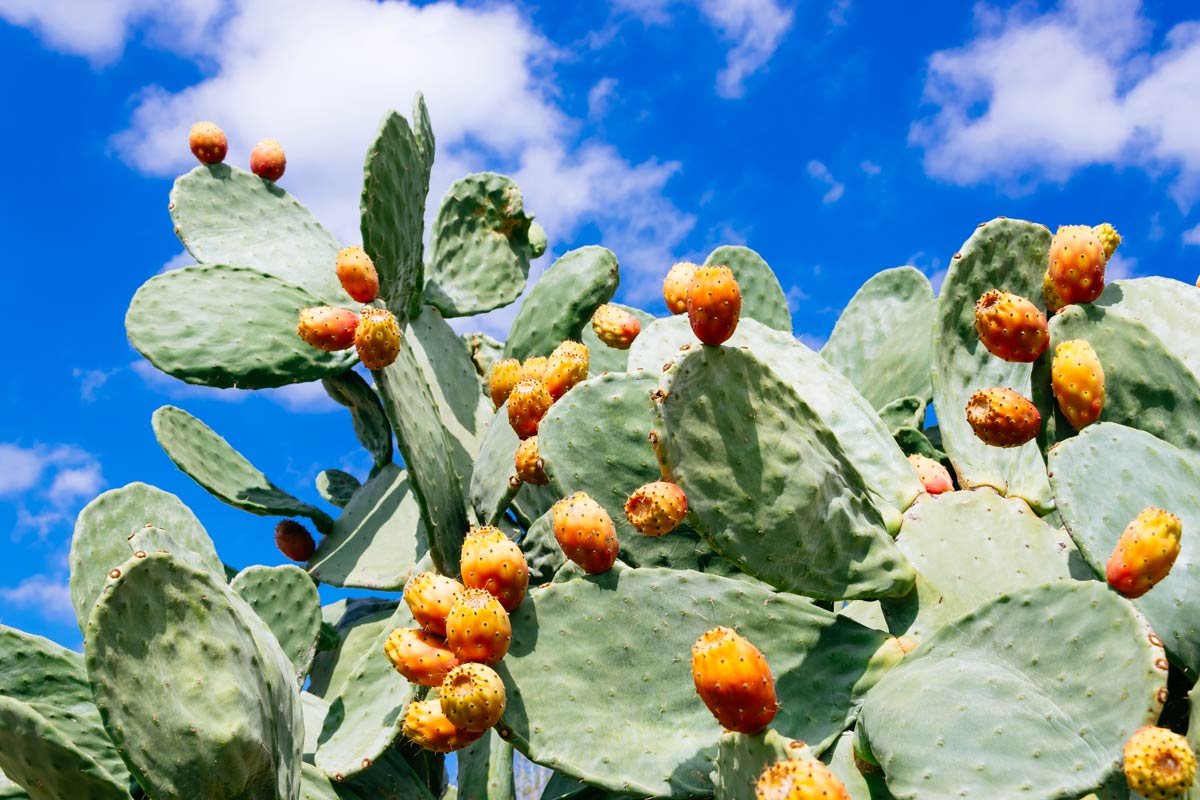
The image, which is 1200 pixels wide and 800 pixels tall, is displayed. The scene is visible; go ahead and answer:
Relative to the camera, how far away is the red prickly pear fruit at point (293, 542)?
130 inches

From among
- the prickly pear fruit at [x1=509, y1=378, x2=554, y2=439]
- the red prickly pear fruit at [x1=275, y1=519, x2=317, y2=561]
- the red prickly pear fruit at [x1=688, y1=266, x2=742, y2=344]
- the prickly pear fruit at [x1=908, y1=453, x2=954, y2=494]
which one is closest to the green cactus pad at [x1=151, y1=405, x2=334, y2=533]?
the red prickly pear fruit at [x1=275, y1=519, x2=317, y2=561]

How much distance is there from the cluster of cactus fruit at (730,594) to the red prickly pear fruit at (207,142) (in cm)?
103

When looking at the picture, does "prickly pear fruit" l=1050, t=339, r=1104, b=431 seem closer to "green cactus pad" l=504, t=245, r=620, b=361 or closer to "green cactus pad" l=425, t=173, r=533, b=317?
"green cactus pad" l=504, t=245, r=620, b=361

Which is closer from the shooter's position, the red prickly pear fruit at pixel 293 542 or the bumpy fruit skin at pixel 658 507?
the bumpy fruit skin at pixel 658 507

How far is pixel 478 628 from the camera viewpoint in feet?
5.26

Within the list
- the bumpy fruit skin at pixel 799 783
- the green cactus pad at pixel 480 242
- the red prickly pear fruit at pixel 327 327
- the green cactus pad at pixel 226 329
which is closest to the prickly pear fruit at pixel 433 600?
the bumpy fruit skin at pixel 799 783

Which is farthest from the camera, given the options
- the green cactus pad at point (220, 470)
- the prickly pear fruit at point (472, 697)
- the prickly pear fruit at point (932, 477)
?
the green cactus pad at point (220, 470)

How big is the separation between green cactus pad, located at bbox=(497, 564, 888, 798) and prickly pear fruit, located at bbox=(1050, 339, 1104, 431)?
0.50m

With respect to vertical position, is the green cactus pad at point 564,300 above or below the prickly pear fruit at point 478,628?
above

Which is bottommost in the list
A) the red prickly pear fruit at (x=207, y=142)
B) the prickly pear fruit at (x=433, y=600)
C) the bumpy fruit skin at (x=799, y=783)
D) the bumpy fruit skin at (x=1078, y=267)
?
the bumpy fruit skin at (x=799, y=783)

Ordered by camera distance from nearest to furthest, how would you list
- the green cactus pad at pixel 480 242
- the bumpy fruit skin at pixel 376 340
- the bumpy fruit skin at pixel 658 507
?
the bumpy fruit skin at pixel 658 507, the bumpy fruit skin at pixel 376 340, the green cactus pad at pixel 480 242

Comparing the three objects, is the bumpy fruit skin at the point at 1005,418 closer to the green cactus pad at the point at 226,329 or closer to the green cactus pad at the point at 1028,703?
the green cactus pad at the point at 1028,703

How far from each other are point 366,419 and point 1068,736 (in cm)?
247

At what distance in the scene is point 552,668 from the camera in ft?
5.57
